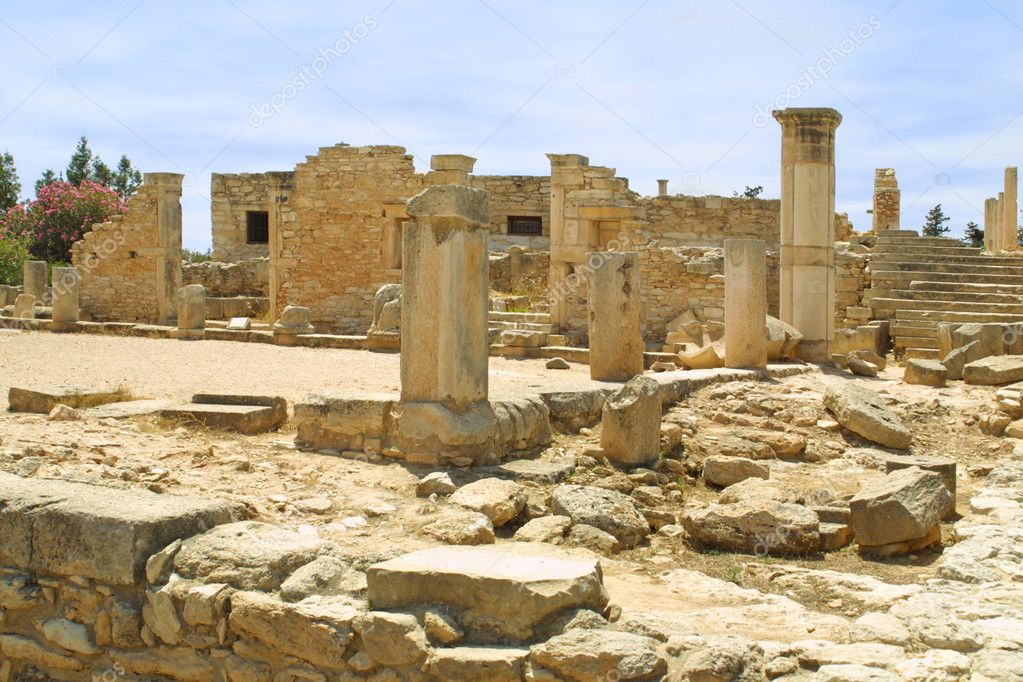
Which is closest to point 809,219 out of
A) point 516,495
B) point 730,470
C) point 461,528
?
point 730,470

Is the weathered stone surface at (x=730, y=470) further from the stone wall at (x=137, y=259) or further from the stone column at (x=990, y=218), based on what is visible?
the stone column at (x=990, y=218)

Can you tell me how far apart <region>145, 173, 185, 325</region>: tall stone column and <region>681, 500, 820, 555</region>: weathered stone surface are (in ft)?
55.7

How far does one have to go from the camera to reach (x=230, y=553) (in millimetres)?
4680

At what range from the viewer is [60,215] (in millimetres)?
29734

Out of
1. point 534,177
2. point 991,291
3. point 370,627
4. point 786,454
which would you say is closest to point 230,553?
point 370,627

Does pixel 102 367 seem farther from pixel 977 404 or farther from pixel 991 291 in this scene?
pixel 991 291

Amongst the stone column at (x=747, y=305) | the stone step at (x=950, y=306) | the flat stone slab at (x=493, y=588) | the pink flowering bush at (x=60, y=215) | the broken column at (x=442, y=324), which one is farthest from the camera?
the pink flowering bush at (x=60, y=215)

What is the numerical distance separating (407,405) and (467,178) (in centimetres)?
1236

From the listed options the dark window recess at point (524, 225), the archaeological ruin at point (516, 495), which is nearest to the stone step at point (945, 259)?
the archaeological ruin at point (516, 495)

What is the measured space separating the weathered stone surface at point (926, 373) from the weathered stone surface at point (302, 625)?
8.99 m

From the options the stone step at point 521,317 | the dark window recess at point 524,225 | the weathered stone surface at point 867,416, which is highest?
the dark window recess at point 524,225

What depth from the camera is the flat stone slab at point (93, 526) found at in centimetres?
468

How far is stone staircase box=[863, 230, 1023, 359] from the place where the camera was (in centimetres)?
1673

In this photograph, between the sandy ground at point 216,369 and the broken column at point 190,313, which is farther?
the broken column at point 190,313
